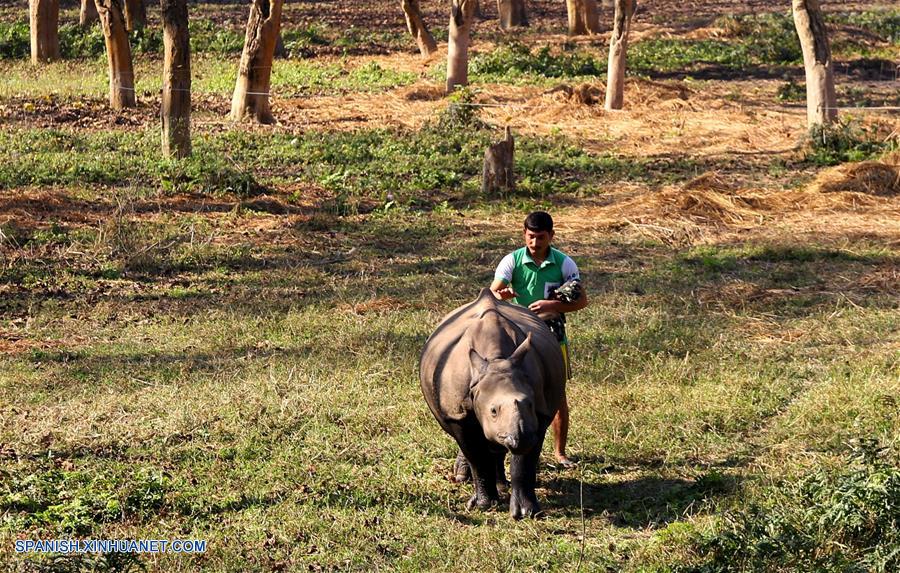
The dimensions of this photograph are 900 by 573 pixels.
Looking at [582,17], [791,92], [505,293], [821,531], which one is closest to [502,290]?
[505,293]

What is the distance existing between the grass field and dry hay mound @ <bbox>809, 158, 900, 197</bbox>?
5.2 inches

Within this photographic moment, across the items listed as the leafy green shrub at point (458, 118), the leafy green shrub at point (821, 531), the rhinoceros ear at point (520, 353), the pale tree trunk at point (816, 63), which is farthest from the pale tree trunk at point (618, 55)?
the leafy green shrub at point (821, 531)

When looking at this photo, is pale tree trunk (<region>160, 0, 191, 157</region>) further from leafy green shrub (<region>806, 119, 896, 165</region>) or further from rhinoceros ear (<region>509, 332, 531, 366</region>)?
rhinoceros ear (<region>509, 332, 531, 366</region>)

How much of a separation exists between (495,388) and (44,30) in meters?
26.6

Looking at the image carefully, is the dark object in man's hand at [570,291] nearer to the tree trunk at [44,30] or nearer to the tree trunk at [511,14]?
the tree trunk at [44,30]

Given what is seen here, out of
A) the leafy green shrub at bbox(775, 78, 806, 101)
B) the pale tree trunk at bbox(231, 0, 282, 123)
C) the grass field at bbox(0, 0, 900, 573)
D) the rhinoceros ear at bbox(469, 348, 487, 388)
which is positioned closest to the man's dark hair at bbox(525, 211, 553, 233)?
the rhinoceros ear at bbox(469, 348, 487, 388)

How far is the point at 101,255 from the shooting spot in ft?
48.6

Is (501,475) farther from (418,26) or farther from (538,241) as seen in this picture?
(418,26)

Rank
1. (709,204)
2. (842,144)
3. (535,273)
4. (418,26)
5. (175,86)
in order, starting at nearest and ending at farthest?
1. (535,273)
2. (709,204)
3. (175,86)
4. (842,144)
5. (418,26)

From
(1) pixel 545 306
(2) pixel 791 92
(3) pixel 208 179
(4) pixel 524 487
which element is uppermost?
(1) pixel 545 306

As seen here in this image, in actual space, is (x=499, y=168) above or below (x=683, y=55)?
below

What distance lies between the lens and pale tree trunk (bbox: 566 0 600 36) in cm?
3444

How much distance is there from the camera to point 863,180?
18250 millimetres

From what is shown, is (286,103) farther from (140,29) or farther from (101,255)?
(101,255)
